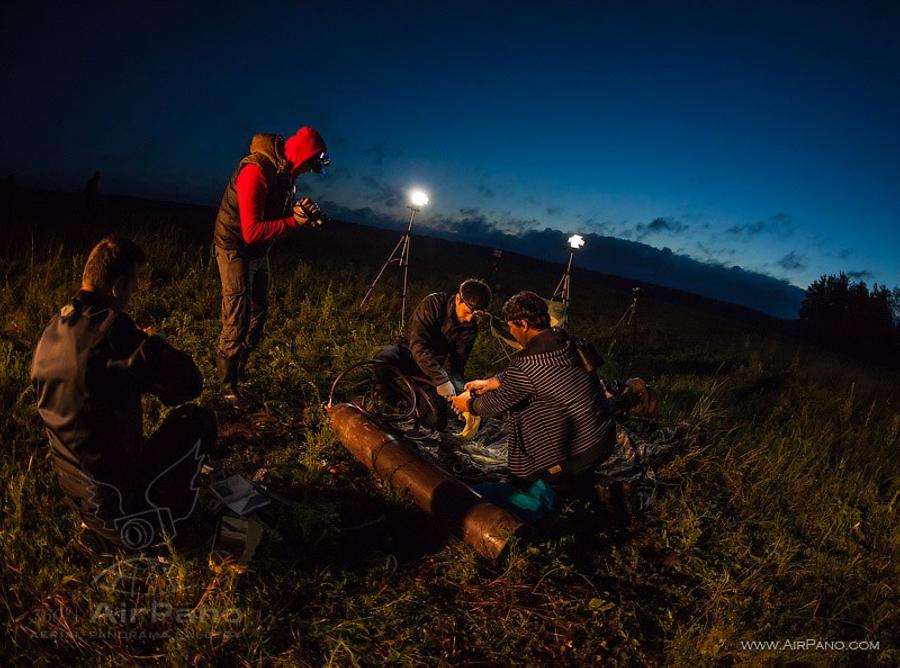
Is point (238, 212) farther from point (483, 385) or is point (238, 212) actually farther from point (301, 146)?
point (483, 385)

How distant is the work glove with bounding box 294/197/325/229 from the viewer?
3877mm

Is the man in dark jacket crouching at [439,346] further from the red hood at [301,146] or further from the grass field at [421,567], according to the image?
the red hood at [301,146]

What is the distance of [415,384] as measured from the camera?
16.0 feet

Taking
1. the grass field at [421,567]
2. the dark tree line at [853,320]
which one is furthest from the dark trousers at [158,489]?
the dark tree line at [853,320]

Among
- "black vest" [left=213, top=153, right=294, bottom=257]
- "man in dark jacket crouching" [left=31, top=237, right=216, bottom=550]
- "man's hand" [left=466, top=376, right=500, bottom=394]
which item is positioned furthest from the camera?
"man's hand" [left=466, top=376, right=500, bottom=394]

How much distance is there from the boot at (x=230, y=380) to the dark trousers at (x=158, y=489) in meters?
1.85

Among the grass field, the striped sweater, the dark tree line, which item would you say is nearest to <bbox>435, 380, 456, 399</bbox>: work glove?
the striped sweater

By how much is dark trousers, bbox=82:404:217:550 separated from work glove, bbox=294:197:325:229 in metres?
1.97

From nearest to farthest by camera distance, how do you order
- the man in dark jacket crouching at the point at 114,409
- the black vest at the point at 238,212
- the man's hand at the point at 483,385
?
the man in dark jacket crouching at the point at 114,409
the black vest at the point at 238,212
the man's hand at the point at 483,385

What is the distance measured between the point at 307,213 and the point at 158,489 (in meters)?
2.44

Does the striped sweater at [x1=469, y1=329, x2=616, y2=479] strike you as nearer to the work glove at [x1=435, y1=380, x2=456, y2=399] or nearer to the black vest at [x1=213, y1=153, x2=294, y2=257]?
the work glove at [x1=435, y1=380, x2=456, y2=399]

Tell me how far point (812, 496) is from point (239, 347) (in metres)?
5.75

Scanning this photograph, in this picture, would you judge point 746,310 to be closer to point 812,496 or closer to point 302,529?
point 812,496

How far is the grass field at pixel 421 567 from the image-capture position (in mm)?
2217
